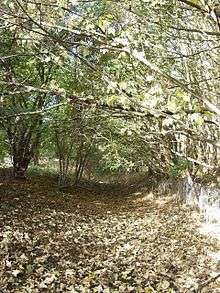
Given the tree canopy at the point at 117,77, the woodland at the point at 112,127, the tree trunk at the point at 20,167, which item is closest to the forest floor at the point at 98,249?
the woodland at the point at 112,127

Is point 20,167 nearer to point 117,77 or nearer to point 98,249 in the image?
point 98,249

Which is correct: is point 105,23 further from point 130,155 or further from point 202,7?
point 130,155

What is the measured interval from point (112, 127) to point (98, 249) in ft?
32.0

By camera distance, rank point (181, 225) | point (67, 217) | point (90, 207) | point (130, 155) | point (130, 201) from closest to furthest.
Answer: point (181, 225) → point (67, 217) → point (90, 207) → point (130, 201) → point (130, 155)

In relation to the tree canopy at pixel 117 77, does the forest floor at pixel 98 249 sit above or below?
below

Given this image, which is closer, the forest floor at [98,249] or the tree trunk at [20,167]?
the forest floor at [98,249]

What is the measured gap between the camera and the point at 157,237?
12.6m

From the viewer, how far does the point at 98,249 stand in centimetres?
1123

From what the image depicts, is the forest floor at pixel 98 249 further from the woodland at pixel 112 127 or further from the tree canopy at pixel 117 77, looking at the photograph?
the tree canopy at pixel 117 77

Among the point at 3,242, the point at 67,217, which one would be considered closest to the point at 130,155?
the point at 67,217

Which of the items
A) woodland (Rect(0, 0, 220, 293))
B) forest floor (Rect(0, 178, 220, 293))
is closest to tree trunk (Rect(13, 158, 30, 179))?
woodland (Rect(0, 0, 220, 293))

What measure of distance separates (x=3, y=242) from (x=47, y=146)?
1690 centimetres

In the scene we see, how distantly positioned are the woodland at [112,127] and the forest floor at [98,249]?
0.11 feet

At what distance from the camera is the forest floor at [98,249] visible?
27.7ft
